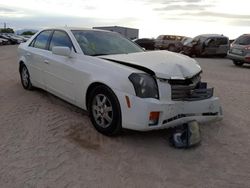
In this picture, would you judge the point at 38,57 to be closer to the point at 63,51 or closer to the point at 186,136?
the point at 63,51

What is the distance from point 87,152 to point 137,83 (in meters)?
1.05

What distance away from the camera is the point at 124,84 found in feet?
13.4

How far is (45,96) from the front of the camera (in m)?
6.57

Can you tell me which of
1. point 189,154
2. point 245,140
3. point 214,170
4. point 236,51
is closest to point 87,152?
point 189,154

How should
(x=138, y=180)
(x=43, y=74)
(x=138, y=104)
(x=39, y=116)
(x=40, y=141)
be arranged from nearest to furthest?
1. (x=138, y=180)
2. (x=138, y=104)
3. (x=40, y=141)
4. (x=39, y=116)
5. (x=43, y=74)

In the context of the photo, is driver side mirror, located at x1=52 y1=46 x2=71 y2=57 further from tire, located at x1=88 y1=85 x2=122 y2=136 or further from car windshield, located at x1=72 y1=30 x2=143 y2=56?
tire, located at x1=88 y1=85 x2=122 y2=136

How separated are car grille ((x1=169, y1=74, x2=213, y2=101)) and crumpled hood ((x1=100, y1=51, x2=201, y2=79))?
9 cm

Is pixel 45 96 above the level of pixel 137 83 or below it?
below

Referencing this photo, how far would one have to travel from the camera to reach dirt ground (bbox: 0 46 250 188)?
133 inches

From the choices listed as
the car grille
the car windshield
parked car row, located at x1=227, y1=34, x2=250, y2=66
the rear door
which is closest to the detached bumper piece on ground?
the car grille

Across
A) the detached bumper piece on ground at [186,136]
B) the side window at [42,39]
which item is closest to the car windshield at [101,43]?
the side window at [42,39]

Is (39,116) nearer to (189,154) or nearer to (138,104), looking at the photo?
(138,104)

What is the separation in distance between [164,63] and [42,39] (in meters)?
3.00

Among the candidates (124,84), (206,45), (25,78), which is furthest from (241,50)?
(124,84)
